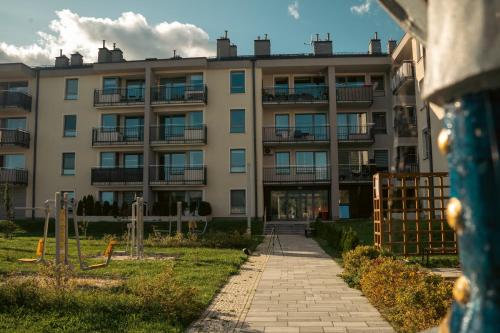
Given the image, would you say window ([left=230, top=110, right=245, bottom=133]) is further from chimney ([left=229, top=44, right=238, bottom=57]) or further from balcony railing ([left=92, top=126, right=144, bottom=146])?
balcony railing ([left=92, top=126, right=144, bottom=146])

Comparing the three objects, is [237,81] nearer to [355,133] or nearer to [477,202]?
[355,133]

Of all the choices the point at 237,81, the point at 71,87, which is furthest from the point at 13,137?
the point at 237,81

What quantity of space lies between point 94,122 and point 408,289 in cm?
3179

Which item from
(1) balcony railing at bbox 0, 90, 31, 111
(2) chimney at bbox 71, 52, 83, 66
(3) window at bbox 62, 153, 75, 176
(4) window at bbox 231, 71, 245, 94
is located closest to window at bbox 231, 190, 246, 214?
(4) window at bbox 231, 71, 245, 94

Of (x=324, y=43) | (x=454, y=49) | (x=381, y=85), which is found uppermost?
(x=324, y=43)

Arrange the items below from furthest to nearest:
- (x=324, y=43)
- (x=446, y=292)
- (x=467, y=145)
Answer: (x=324, y=43), (x=446, y=292), (x=467, y=145)

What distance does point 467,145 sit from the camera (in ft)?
2.76

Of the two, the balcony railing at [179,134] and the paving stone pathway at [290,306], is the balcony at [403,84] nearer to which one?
the paving stone pathway at [290,306]

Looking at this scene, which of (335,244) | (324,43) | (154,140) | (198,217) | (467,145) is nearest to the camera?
(467,145)

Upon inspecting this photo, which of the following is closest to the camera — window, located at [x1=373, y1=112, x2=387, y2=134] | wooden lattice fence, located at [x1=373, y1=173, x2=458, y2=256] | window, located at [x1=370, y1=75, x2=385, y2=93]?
wooden lattice fence, located at [x1=373, y1=173, x2=458, y2=256]

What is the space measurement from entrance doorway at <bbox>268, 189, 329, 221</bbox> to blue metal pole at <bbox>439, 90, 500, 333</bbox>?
3323 cm

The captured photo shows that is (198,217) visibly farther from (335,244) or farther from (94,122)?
(335,244)

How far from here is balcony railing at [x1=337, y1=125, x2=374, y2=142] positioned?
107ft

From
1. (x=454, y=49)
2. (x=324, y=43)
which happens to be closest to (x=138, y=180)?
(x=324, y=43)
